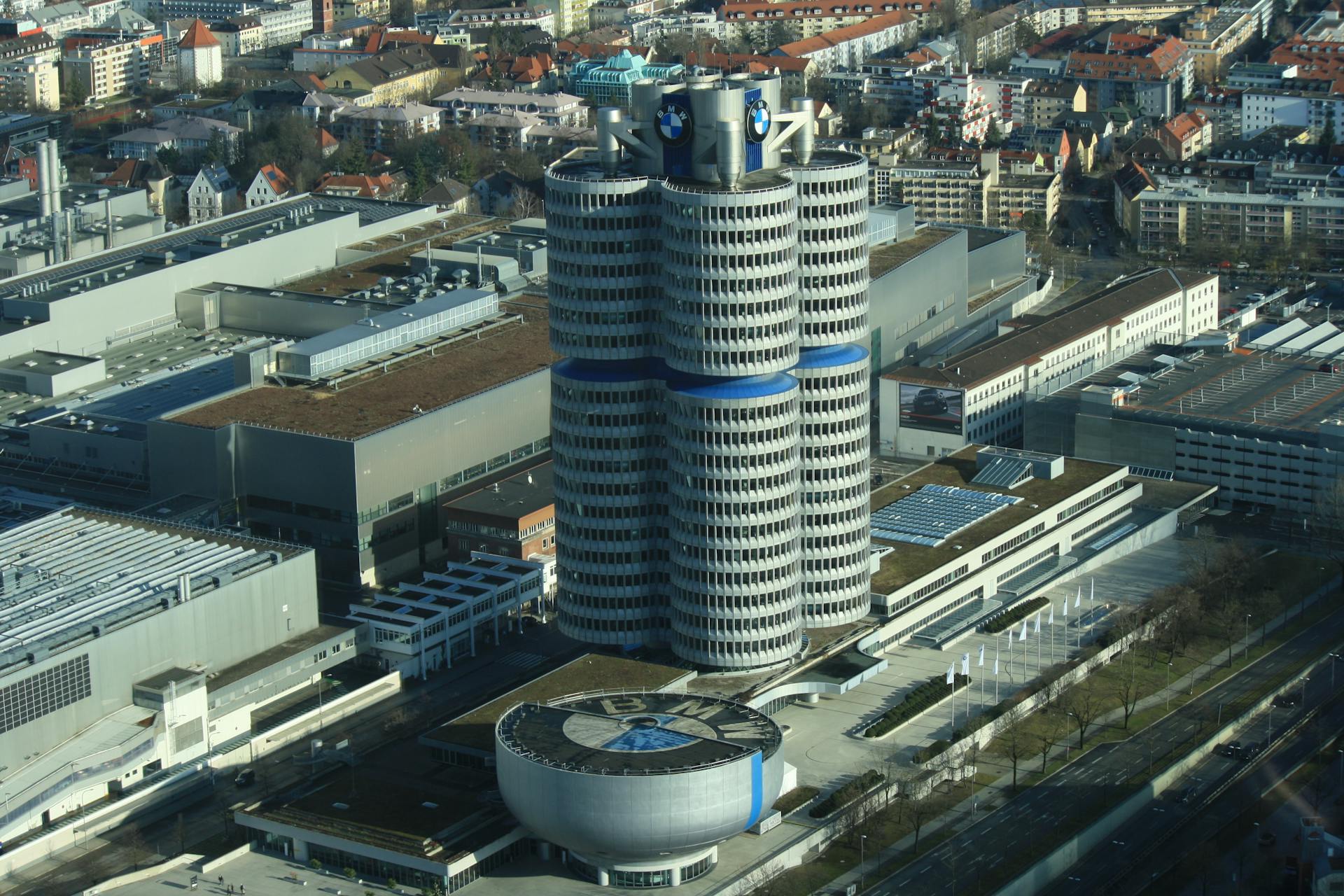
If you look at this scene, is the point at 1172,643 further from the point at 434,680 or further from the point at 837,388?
the point at 434,680

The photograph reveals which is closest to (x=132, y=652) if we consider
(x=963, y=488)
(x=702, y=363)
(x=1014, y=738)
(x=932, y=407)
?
(x=702, y=363)

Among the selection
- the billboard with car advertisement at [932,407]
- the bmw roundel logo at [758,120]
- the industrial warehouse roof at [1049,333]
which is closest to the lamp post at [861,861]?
the bmw roundel logo at [758,120]

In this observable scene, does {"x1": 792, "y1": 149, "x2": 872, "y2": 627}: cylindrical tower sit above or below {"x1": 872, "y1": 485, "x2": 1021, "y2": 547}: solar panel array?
above

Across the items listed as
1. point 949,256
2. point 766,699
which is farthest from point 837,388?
point 949,256

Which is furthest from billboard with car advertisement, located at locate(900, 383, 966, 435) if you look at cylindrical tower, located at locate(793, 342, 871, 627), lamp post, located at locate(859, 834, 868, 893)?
lamp post, located at locate(859, 834, 868, 893)

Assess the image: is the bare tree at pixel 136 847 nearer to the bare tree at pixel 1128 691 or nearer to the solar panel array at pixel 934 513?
the solar panel array at pixel 934 513

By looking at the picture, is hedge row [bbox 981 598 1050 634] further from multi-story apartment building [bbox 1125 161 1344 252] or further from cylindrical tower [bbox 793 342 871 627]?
multi-story apartment building [bbox 1125 161 1344 252]

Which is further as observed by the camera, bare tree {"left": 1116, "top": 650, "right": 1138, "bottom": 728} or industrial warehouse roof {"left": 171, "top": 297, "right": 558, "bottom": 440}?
industrial warehouse roof {"left": 171, "top": 297, "right": 558, "bottom": 440}
